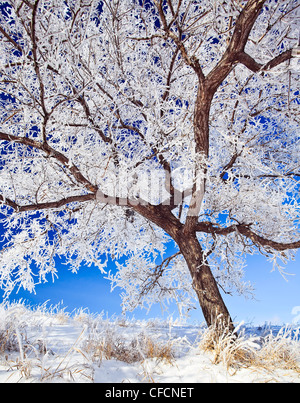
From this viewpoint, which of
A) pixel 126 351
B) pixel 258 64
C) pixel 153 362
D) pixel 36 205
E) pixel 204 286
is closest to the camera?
pixel 153 362

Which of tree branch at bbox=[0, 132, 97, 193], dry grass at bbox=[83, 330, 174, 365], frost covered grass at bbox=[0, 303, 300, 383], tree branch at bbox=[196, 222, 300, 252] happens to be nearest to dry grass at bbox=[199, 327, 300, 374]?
frost covered grass at bbox=[0, 303, 300, 383]

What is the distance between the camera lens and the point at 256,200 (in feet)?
16.7

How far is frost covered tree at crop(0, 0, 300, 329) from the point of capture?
422 cm

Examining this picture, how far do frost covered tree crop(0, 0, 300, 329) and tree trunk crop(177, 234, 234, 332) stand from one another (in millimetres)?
Result: 22

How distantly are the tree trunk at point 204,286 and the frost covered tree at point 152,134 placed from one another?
0.02 meters

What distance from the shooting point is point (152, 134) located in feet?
16.9

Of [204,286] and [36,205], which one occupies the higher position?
[36,205]

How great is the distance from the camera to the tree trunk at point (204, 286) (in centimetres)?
449

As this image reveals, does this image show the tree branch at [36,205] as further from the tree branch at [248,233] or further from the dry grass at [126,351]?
the dry grass at [126,351]

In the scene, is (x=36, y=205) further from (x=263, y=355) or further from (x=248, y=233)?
(x=263, y=355)

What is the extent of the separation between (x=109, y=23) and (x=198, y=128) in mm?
2803

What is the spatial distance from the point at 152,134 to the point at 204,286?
117 inches

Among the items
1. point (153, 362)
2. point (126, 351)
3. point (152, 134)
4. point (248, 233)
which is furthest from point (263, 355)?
point (152, 134)
